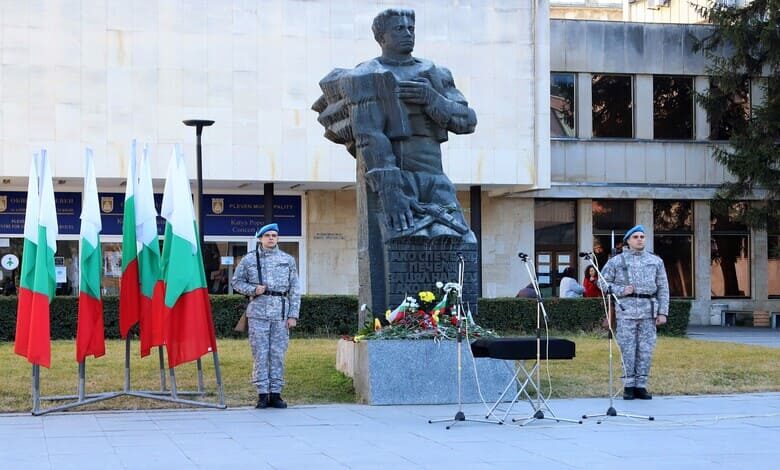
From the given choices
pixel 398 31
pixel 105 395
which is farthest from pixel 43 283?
pixel 398 31

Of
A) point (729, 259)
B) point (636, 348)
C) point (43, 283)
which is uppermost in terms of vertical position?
point (729, 259)

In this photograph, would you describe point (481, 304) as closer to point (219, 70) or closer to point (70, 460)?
point (219, 70)

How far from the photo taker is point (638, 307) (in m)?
14.0

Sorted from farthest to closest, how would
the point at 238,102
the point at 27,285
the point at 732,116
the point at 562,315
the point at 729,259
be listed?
the point at 729,259 < the point at 732,116 < the point at 238,102 < the point at 562,315 < the point at 27,285

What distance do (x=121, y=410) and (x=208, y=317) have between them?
1.34 metres

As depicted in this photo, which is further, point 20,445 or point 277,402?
point 277,402

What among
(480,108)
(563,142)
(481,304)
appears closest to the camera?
(481,304)

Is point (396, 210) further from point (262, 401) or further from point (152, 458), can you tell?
point (152, 458)

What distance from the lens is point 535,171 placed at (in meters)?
32.9

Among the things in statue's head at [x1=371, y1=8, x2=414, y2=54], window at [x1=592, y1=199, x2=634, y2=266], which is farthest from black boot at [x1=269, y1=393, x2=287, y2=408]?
window at [x1=592, y1=199, x2=634, y2=266]

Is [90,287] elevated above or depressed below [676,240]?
below

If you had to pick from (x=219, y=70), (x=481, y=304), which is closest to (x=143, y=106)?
(x=219, y=70)

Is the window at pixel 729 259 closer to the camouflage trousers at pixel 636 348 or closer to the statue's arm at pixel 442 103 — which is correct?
the camouflage trousers at pixel 636 348

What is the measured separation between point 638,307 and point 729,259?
24.3m
